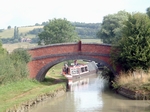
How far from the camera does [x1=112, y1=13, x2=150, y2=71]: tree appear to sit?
26281 mm

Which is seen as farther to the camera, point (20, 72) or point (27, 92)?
point (20, 72)

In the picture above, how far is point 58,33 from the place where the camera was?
4875cm

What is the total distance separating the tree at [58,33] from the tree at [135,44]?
70.8ft

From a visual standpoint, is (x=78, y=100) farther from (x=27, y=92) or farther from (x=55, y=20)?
(x=55, y=20)

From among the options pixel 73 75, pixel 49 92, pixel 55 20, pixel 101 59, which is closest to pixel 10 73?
pixel 49 92

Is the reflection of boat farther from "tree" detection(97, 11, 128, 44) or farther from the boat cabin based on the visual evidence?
"tree" detection(97, 11, 128, 44)

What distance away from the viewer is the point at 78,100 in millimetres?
23547

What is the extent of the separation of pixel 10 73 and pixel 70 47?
6557 millimetres

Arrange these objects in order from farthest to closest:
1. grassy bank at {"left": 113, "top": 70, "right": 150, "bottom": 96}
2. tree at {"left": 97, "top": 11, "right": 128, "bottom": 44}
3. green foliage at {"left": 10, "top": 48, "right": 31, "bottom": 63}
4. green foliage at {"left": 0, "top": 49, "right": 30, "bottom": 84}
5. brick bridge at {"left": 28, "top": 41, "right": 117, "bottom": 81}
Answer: tree at {"left": 97, "top": 11, "right": 128, "bottom": 44}
brick bridge at {"left": 28, "top": 41, "right": 117, "bottom": 81}
green foliage at {"left": 10, "top": 48, "right": 31, "bottom": 63}
green foliage at {"left": 0, "top": 49, "right": 30, "bottom": 84}
grassy bank at {"left": 113, "top": 70, "right": 150, "bottom": 96}

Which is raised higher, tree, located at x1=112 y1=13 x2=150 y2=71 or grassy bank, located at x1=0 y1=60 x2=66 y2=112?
tree, located at x1=112 y1=13 x2=150 y2=71

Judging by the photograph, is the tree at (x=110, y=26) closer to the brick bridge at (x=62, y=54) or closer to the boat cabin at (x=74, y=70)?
the boat cabin at (x=74, y=70)

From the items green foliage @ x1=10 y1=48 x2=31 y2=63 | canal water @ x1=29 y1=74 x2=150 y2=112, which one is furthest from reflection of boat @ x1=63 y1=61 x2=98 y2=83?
canal water @ x1=29 y1=74 x2=150 y2=112

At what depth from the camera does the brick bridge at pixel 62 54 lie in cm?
2972

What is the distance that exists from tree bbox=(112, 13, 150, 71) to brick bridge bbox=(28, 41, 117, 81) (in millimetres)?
2416
